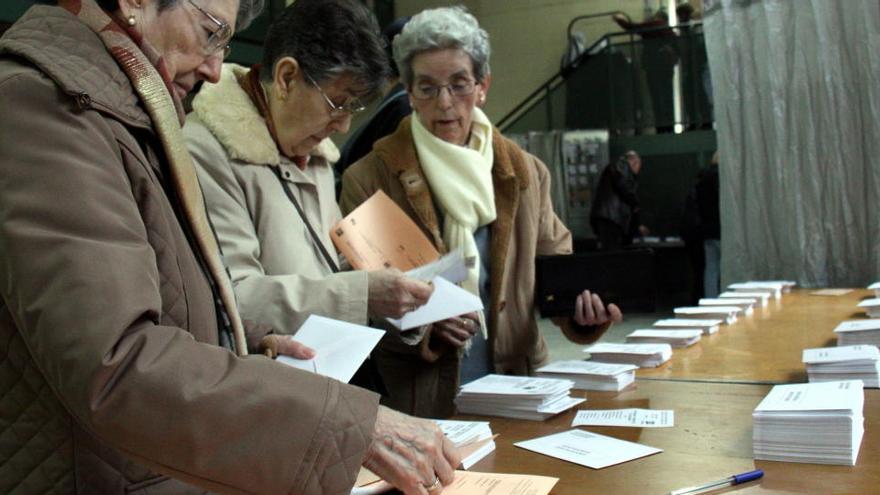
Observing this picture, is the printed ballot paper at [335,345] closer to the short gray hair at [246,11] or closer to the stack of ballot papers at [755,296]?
the short gray hair at [246,11]

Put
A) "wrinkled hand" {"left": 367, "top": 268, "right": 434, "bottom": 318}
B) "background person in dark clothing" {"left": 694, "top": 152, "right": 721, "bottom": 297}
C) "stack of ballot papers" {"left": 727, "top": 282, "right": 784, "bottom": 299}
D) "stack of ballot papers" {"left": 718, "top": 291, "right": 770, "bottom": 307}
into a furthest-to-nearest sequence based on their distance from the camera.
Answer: "background person in dark clothing" {"left": 694, "top": 152, "right": 721, "bottom": 297}, "stack of ballot papers" {"left": 727, "top": 282, "right": 784, "bottom": 299}, "stack of ballot papers" {"left": 718, "top": 291, "right": 770, "bottom": 307}, "wrinkled hand" {"left": 367, "top": 268, "right": 434, "bottom": 318}

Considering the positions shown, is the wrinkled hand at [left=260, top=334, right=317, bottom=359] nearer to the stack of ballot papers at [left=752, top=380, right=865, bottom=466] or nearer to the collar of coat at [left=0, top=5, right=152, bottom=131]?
the collar of coat at [left=0, top=5, right=152, bottom=131]

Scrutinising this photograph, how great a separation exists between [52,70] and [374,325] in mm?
1387

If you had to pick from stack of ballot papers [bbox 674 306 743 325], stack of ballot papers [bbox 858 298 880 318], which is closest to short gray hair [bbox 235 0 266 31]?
stack of ballot papers [bbox 674 306 743 325]

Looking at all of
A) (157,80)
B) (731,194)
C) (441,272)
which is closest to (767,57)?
(731,194)

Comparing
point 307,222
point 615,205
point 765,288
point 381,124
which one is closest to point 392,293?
point 307,222

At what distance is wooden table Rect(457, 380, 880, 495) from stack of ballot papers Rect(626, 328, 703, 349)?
2.18 feet

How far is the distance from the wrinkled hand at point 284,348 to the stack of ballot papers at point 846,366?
49.0 inches

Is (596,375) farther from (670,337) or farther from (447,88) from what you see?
(447,88)

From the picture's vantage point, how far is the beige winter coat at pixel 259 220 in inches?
72.1

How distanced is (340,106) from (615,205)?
7563 mm

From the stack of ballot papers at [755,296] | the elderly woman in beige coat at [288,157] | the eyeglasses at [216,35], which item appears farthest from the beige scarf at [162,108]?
the stack of ballot papers at [755,296]

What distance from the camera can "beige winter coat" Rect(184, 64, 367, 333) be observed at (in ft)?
6.01

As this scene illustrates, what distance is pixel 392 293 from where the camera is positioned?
76.2 inches
